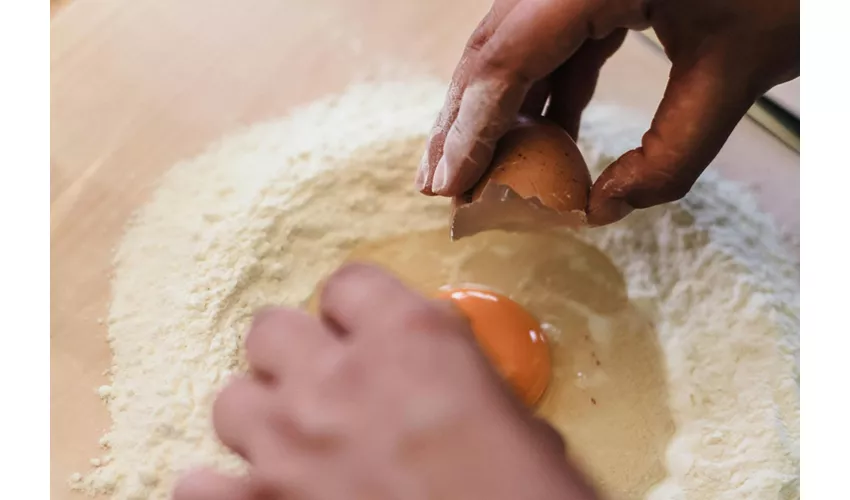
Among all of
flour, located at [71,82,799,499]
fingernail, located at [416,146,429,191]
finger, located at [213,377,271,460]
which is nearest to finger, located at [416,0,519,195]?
fingernail, located at [416,146,429,191]

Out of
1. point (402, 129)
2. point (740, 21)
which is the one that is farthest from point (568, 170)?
point (402, 129)

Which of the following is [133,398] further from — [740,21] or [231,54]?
[740,21]

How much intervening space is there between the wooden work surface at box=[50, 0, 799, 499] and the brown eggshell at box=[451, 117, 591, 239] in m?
0.40

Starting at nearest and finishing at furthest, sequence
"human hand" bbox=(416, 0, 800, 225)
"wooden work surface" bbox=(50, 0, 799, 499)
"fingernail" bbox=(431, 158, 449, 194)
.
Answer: "human hand" bbox=(416, 0, 800, 225)
"fingernail" bbox=(431, 158, 449, 194)
"wooden work surface" bbox=(50, 0, 799, 499)

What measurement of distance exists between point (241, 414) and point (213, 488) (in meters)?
0.06

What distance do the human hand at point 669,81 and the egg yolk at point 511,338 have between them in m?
0.21

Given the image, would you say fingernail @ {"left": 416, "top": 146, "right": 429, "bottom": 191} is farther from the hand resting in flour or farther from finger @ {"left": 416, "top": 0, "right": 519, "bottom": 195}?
the hand resting in flour

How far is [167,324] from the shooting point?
906 mm

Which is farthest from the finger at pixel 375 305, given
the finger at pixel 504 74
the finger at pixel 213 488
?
the finger at pixel 504 74

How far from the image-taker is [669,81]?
0.73m

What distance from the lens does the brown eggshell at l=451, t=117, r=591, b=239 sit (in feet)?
2.44

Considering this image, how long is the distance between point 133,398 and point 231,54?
0.57 m

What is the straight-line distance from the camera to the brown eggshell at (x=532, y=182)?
744 mm

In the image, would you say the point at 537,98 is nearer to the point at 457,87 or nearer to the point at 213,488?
the point at 457,87
